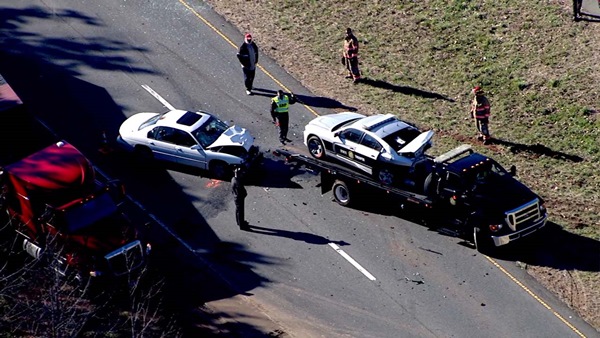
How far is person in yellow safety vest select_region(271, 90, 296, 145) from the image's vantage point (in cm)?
2739

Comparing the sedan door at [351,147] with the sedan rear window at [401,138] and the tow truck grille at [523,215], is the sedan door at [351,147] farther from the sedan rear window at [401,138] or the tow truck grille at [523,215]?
the tow truck grille at [523,215]

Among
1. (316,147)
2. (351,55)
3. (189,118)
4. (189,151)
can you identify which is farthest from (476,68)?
(189,151)

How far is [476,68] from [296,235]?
10602 millimetres

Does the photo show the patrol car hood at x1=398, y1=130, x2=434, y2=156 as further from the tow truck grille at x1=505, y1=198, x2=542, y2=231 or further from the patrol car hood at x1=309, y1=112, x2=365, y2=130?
the tow truck grille at x1=505, y1=198, x2=542, y2=231

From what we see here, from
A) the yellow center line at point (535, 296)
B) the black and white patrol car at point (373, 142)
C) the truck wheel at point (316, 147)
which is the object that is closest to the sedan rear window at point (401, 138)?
the black and white patrol car at point (373, 142)

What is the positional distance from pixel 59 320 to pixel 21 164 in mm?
7195

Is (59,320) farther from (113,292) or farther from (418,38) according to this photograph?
(418,38)

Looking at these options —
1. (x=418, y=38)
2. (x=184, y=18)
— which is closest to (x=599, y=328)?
(x=418, y=38)

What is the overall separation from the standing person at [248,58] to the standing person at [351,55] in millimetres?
3135

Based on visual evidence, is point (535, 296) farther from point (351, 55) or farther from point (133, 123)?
point (133, 123)

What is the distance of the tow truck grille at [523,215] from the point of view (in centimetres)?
2303

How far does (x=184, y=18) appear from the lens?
A: 34531 mm

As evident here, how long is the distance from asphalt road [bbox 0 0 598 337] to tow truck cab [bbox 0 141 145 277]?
1814 millimetres

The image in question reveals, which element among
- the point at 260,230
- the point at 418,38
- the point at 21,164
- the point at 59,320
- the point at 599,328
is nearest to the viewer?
the point at 59,320
